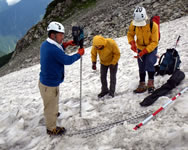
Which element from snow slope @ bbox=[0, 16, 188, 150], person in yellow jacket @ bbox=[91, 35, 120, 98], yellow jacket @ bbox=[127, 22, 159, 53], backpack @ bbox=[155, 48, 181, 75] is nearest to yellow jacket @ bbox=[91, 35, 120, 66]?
person in yellow jacket @ bbox=[91, 35, 120, 98]

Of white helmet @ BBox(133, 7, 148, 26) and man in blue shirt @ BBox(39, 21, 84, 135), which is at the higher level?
white helmet @ BBox(133, 7, 148, 26)

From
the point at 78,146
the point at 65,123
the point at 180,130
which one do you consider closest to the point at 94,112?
the point at 65,123

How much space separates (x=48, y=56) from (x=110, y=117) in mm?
2292

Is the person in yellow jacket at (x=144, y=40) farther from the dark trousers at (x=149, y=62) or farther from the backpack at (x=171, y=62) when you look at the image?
the backpack at (x=171, y=62)

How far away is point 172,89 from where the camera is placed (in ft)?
15.6

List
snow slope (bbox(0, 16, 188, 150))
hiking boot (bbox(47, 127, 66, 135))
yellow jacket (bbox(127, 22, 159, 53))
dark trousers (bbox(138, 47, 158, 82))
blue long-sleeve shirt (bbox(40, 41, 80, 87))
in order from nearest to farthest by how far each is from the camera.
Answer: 1. snow slope (bbox(0, 16, 188, 150))
2. blue long-sleeve shirt (bbox(40, 41, 80, 87))
3. hiking boot (bbox(47, 127, 66, 135))
4. yellow jacket (bbox(127, 22, 159, 53))
5. dark trousers (bbox(138, 47, 158, 82))

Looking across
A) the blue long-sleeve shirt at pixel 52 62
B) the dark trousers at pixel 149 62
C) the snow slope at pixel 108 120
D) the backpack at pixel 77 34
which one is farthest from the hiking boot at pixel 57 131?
the dark trousers at pixel 149 62

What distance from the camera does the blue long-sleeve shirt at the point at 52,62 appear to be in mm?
3725

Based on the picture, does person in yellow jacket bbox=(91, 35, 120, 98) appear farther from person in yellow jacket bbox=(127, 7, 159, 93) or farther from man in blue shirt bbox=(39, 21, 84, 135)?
man in blue shirt bbox=(39, 21, 84, 135)

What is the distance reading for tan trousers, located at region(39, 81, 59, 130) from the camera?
160 inches

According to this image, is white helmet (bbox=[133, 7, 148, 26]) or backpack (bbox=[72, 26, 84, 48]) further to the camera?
white helmet (bbox=[133, 7, 148, 26])

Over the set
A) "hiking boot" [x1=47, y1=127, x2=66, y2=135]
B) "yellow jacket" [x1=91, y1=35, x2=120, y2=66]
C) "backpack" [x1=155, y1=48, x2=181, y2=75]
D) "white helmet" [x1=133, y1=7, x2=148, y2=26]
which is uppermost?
"white helmet" [x1=133, y1=7, x2=148, y2=26]

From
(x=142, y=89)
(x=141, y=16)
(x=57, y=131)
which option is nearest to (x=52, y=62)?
(x=57, y=131)

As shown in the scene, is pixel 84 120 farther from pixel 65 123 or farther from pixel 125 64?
pixel 125 64
